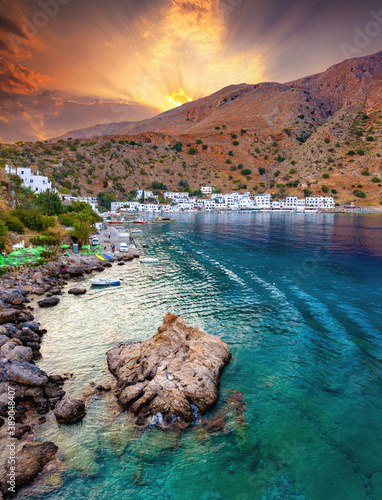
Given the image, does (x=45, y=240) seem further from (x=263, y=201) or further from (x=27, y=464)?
(x=263, y=201)

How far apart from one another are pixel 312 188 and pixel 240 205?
156ft

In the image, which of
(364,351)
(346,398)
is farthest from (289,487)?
(364,351)

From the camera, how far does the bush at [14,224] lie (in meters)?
42.8

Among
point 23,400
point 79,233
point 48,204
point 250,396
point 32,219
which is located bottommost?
point 250,396

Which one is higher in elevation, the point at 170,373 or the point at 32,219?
the point at 32,219

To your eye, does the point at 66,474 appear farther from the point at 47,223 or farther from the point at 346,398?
the point at 47,223

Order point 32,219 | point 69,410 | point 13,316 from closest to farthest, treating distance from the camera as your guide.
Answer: point 69,410, point 13,316, point 32,219

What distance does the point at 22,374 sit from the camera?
14.1 meters

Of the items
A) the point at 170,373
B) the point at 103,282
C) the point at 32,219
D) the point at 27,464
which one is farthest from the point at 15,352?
the point at 32,219

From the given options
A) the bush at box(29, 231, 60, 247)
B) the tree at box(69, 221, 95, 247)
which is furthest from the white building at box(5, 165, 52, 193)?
the bush at box(29, 231, 60, 247)

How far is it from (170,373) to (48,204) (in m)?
58.1

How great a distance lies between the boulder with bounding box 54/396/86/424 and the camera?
12.5 m

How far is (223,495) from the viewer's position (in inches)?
384

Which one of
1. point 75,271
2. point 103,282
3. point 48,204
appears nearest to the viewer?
point 103,282
